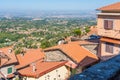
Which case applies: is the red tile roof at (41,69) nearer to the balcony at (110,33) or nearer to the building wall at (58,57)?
the building wall at (58,57)

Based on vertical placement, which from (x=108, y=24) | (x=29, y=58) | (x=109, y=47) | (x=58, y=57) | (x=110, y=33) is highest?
(x=108, y=24)

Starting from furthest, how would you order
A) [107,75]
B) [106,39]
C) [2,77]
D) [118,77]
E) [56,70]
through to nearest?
[2,77], [56,70], [106,39], [118,77], [107,75]

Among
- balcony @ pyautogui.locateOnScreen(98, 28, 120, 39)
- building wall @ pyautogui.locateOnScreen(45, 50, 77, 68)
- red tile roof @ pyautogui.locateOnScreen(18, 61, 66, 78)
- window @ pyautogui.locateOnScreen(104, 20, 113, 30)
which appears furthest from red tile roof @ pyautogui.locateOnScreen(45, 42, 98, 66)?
window @ pyautogui.locateOnScreen(104, 20, 113, 30)

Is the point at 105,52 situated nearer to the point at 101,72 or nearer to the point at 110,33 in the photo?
→ the point at 110,33

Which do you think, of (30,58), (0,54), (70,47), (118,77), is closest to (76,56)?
(70,47)

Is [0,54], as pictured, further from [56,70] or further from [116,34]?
[116,34]

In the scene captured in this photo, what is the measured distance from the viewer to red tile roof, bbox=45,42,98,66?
23.4 metres

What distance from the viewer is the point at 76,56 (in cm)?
2403

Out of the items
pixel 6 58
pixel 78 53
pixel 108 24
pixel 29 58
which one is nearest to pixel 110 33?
pixel 108 24

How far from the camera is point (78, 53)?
973 inches

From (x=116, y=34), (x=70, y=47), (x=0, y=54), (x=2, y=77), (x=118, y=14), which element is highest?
(x=118, y=14)

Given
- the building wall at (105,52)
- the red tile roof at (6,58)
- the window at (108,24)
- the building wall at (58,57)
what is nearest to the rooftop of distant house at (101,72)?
the window at (108,24)

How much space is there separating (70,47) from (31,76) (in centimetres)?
576

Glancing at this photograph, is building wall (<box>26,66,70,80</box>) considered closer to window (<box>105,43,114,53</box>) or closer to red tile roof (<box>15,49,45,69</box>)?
window (<box>105,43,114,53</box>)
